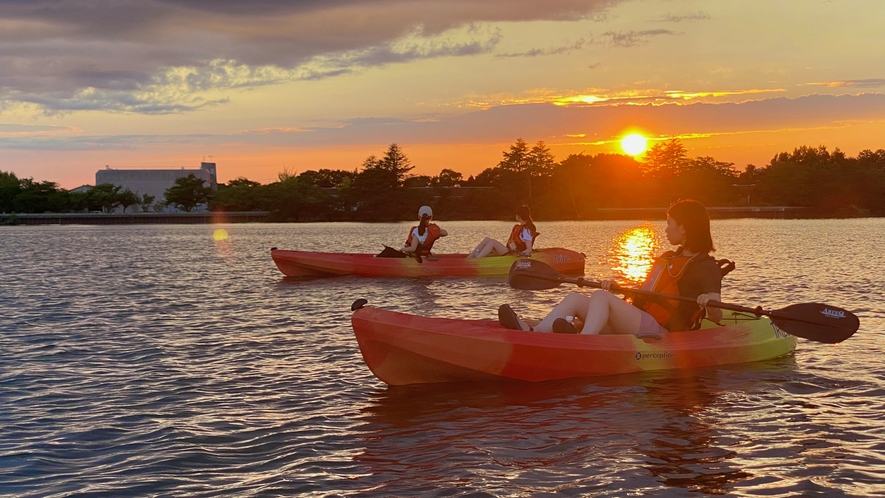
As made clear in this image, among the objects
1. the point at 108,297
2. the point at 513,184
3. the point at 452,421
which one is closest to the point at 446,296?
the point at 108,297

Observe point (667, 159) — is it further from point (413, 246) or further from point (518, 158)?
point (413, 246)

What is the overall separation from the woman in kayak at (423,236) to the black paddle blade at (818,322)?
12.6 m

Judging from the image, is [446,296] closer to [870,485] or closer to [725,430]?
[725,430]

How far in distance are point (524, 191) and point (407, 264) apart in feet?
386

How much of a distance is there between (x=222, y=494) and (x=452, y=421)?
2553 millimetres

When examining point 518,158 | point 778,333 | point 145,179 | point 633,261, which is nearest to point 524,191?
point 518,158

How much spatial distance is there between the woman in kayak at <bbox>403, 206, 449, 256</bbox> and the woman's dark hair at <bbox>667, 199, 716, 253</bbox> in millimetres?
12974

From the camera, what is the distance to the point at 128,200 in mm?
129000

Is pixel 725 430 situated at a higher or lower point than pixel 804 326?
lower

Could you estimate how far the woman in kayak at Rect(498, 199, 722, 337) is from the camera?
8.64 m

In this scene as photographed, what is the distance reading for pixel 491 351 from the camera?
8.65 meters

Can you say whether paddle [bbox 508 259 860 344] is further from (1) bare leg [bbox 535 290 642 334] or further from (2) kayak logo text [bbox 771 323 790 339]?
(2) kayak logo text [bbox 771 323 790 339]

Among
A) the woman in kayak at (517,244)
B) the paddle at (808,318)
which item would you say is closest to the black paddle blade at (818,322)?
the paddle at (808,318)

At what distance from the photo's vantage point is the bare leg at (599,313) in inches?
347
